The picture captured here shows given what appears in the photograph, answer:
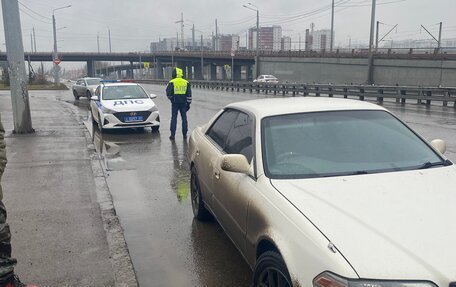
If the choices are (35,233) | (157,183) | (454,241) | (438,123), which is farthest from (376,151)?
(438,123)

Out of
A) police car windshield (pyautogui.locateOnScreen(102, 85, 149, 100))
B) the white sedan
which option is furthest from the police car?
the white sedan

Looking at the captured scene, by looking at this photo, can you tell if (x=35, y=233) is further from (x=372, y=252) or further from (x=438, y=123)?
(x=438, y=123)

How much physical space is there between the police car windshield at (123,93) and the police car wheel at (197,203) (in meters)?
8.72

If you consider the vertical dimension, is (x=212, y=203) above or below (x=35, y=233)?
above

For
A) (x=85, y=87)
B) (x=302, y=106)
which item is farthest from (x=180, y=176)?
(x=85, y=87)

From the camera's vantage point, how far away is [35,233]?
507 centimetres

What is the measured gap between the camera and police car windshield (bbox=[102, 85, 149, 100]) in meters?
13.8

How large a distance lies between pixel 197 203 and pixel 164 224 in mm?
464

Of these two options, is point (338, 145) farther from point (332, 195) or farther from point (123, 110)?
point (123, 110)

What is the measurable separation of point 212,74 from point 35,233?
339 feet

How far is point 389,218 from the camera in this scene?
2742 mm

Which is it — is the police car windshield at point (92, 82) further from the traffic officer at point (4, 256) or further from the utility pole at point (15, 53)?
the traffic officer at point (4, 256)

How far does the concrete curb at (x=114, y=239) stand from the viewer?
401 centimetres

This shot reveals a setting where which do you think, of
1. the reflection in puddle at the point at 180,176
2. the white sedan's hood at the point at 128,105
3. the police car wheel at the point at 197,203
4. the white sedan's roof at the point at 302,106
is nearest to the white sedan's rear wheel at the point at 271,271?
the white sedan's roof at the point at 302,106
